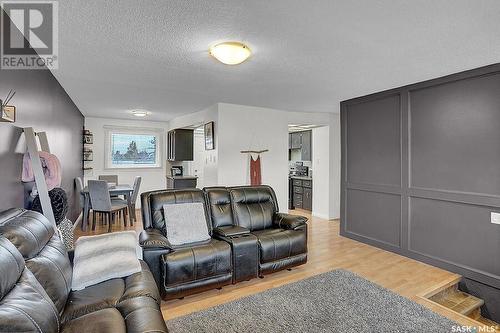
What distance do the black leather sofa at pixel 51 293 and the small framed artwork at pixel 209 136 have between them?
323 centimetres

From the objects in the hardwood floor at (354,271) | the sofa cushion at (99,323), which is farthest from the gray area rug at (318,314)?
the sofa cushion at (99,323)

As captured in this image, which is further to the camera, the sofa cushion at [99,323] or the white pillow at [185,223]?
the white pillow at [185,223]

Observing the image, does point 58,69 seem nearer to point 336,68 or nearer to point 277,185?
point 336,68

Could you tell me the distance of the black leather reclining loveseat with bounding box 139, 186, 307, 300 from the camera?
246cm

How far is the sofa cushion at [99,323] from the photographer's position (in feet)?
4.33

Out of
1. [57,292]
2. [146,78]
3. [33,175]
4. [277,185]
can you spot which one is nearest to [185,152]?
[277,185]

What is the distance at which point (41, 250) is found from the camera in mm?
1711

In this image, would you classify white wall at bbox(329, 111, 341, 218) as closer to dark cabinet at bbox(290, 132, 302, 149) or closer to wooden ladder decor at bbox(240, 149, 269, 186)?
dark cabinet at bbox(290, 132, 302, 149)

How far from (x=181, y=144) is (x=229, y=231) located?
4213mm

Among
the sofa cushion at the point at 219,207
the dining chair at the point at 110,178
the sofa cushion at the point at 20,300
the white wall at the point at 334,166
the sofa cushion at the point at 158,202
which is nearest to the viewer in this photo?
the sofa cushion at the point at 20,300

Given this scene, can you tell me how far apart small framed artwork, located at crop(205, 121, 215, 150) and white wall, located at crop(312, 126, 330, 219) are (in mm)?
2587

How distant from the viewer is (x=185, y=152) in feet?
22.3

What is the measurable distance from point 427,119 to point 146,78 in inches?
143

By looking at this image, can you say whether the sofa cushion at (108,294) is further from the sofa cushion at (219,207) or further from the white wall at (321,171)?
the white wall at (321,171)
